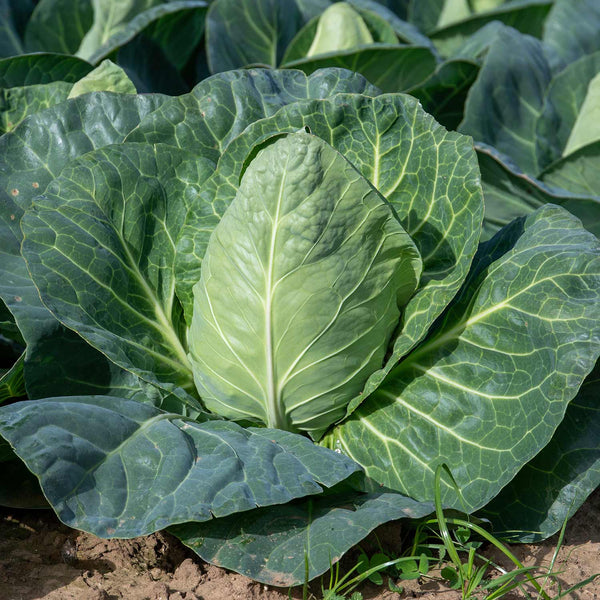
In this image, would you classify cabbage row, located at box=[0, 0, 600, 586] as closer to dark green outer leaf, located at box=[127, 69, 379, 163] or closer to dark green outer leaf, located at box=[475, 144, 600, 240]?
dark green outer leaf, located at box=[127, 69, 379, 163]

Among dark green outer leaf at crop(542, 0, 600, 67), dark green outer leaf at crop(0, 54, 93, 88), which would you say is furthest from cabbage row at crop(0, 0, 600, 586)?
dark green outer leaf at crop(542, 0, 600, 67)

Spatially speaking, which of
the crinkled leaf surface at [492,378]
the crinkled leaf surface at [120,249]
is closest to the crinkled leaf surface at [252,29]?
the crinkled leaf surface at [120,249]

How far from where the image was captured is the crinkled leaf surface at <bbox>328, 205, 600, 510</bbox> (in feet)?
7.18

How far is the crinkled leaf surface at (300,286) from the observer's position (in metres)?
2.16

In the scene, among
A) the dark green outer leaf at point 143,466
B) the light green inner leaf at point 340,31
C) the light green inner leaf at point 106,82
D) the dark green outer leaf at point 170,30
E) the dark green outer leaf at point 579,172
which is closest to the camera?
the dark green outer leaf at point 143,466

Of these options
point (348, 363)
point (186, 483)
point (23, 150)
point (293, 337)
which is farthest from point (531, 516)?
point (23, 150)

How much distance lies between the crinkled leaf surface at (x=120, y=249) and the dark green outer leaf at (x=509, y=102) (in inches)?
70.7

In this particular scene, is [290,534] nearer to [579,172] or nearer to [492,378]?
[492,378]

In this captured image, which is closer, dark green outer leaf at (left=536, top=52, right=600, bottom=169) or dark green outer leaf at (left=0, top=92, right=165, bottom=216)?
dark green outer leaf at (left=0, top=92, right=165, bottom=216)

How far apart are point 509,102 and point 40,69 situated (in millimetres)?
2400

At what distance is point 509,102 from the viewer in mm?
4020

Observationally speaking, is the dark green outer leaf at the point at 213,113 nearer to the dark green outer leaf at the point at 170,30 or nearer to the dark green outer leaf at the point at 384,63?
the dark green outer leaf at the point at 384,63

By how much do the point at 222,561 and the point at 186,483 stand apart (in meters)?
0.23

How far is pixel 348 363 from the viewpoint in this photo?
231cm
